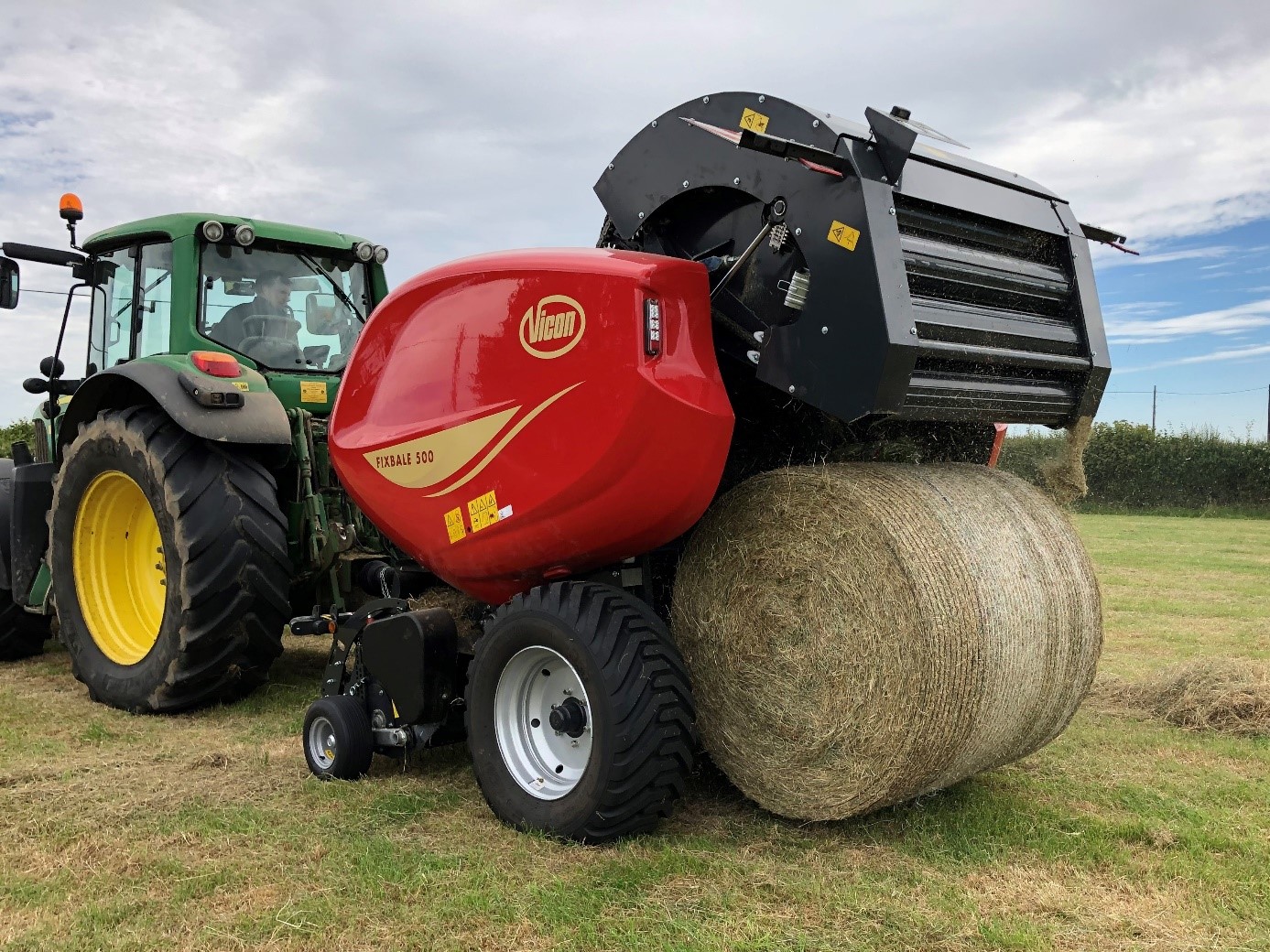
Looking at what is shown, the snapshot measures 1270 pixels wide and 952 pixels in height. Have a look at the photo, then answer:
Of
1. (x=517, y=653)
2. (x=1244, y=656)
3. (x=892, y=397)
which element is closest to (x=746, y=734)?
(x=517, y=653)

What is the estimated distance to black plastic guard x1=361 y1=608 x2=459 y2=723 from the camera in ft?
12.5

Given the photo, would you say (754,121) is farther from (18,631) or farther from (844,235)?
(18,631)

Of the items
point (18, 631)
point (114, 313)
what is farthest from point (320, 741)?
point (18, 631)

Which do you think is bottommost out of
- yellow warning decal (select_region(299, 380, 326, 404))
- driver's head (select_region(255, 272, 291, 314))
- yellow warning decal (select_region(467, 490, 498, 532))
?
yellow warning decal (select_region(467, 490, 498, 532))

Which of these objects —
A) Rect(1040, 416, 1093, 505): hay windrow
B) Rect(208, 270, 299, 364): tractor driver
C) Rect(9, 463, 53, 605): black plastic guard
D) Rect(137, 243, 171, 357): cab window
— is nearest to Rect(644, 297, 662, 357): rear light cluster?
Rect(1040, 416, 1093, 505): hay windrow

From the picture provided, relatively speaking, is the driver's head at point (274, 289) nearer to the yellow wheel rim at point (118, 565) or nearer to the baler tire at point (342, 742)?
the yellow wheel rim at point (118, 565)

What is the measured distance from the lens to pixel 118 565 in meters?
5.55

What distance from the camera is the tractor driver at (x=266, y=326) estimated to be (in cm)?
552

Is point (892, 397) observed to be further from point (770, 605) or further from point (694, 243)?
point (694, 243)

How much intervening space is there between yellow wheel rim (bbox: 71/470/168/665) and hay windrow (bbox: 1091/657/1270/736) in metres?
4.62

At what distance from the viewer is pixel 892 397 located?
318 cm

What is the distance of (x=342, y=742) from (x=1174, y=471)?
22.2m

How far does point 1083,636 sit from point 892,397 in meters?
1.20

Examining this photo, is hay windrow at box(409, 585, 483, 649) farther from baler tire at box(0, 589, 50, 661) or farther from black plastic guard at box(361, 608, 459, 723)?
baler tire at box(0, 589, 50, 661)
